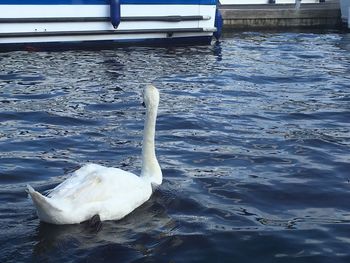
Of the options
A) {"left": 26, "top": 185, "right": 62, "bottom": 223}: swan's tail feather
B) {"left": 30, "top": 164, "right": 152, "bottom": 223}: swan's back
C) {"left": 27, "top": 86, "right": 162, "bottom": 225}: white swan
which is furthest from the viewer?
{"left": 30, "top": 164, "right": 152, "bottom": 223}: swan's back

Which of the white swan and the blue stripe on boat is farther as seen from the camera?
the blue stripe on boat

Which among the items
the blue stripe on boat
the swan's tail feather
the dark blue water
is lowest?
the dark blue water

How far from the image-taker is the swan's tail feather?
5221mm

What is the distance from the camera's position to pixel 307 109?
10.8 metres

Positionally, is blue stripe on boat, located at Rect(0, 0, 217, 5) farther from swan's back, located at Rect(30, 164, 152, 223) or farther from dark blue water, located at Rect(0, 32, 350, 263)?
swan's back, located at Rect(30, 164, 152, 223)

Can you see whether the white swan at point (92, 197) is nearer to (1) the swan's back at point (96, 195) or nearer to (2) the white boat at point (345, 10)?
(1) the swan's back at point (96, 195)

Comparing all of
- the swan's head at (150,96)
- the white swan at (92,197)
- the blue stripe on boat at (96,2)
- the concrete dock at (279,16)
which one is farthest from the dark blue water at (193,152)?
the concrete dock at (279,16)

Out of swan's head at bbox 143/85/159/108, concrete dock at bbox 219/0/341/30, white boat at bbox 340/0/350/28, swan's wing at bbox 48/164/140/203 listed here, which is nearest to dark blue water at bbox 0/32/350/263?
swan's wing at bbox 48/164/140/203

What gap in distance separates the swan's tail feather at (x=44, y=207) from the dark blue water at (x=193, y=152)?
0.16m

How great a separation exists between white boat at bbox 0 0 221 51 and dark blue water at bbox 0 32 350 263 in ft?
3.07

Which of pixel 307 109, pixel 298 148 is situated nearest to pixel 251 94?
pixel 307 109

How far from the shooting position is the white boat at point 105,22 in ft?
54.4

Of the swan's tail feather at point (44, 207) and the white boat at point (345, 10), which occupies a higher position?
the white boat at point (345, 10)

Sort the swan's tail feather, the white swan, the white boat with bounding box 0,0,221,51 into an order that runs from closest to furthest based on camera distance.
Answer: the swan's tail feather → the white swan → the white boat with bounding box 0,0,221,51
